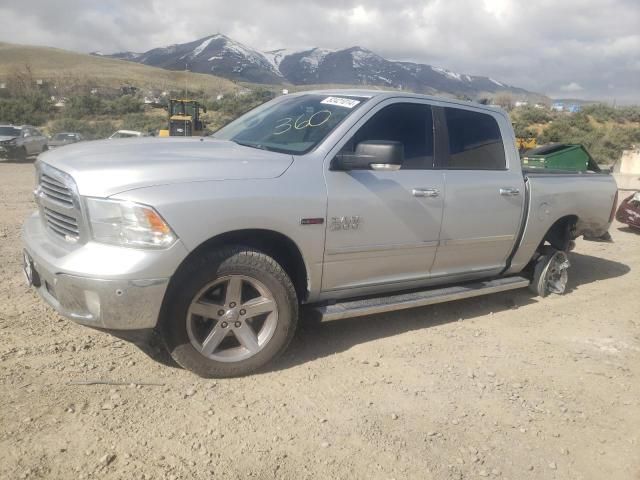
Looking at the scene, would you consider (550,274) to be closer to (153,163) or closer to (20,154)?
(153,163)

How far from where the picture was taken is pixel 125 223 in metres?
2.95

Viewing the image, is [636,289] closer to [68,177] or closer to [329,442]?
[329,442]

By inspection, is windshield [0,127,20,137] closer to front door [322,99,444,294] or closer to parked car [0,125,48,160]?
parked car [0,125,48,160]

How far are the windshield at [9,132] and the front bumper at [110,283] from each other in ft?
70.0

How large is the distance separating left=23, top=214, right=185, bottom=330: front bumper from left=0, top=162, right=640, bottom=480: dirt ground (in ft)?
1.69

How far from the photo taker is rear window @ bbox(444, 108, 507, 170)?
4457mm

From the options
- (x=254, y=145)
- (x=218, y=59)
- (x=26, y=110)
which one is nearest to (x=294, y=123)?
(x=254, y=145)

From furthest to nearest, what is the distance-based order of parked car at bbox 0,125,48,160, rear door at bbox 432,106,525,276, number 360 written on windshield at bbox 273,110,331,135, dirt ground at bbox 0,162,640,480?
parked car at bbox 0,125,48,160, rear door at bbox 432,106,525,276, number 360 written on windshield at bbox 273,110,331,135, dirt ground at bbox 0,162,640,480

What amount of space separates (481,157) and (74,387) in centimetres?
356

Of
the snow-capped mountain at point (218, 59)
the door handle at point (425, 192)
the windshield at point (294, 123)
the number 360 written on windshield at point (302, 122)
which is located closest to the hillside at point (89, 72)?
the snow-capped mountain at point (218, 59)

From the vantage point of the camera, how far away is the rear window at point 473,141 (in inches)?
175

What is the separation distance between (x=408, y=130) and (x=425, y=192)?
20.2 inches

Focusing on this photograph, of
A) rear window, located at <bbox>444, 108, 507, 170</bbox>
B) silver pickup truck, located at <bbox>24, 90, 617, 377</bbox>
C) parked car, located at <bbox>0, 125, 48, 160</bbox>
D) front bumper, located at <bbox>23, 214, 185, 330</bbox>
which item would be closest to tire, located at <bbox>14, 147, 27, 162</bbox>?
parked car, located at <bbox>0, 125, 48, 160</bbox>

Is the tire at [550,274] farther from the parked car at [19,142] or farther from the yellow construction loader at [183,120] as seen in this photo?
the parked car at [19,142]
